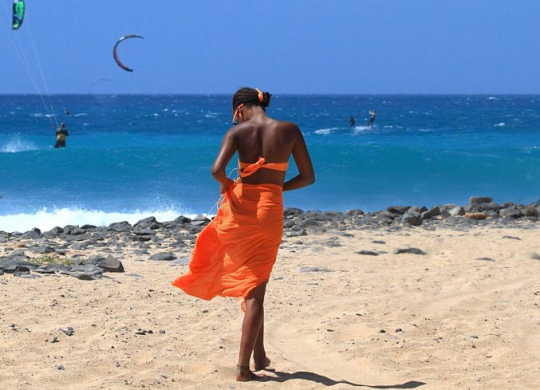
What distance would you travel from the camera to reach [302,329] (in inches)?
224

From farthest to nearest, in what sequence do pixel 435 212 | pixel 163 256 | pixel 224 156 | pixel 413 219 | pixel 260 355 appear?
1. pixel 435 212
2. pixel 413 219
3. pixel 163 256
4. pixel 260 355
5. pixel 224 156

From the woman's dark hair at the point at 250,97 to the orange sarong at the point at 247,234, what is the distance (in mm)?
458

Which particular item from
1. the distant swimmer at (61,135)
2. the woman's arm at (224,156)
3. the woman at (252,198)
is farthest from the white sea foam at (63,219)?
the distant swimmer at (61,135)

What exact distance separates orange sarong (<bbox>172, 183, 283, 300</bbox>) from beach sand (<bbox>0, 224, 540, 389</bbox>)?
0.57 meters

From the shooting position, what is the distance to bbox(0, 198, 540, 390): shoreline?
464 cm

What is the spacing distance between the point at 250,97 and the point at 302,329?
1.92 meters

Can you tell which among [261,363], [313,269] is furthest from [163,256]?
[261,363]

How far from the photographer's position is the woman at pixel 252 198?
439cm

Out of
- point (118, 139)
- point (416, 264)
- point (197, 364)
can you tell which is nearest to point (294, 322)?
point (197, 364)

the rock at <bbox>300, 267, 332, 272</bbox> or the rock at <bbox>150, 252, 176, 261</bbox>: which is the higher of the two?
the rock at <bbox>300, 267, 332, 272</bbox>

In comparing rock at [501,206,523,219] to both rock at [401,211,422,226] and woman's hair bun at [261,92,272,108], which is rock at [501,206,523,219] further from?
woman's hair bun at [261,92,272,108]

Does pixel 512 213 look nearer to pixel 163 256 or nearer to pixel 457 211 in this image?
pixel 457 211

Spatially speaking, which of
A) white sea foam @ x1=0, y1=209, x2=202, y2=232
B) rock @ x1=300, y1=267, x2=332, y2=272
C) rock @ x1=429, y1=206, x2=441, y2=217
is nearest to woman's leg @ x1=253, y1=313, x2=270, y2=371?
rock @ x1=300, y1=267, x2=332, y2=272

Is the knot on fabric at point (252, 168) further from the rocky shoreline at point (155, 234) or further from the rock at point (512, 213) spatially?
the rock at point (512, 213)
